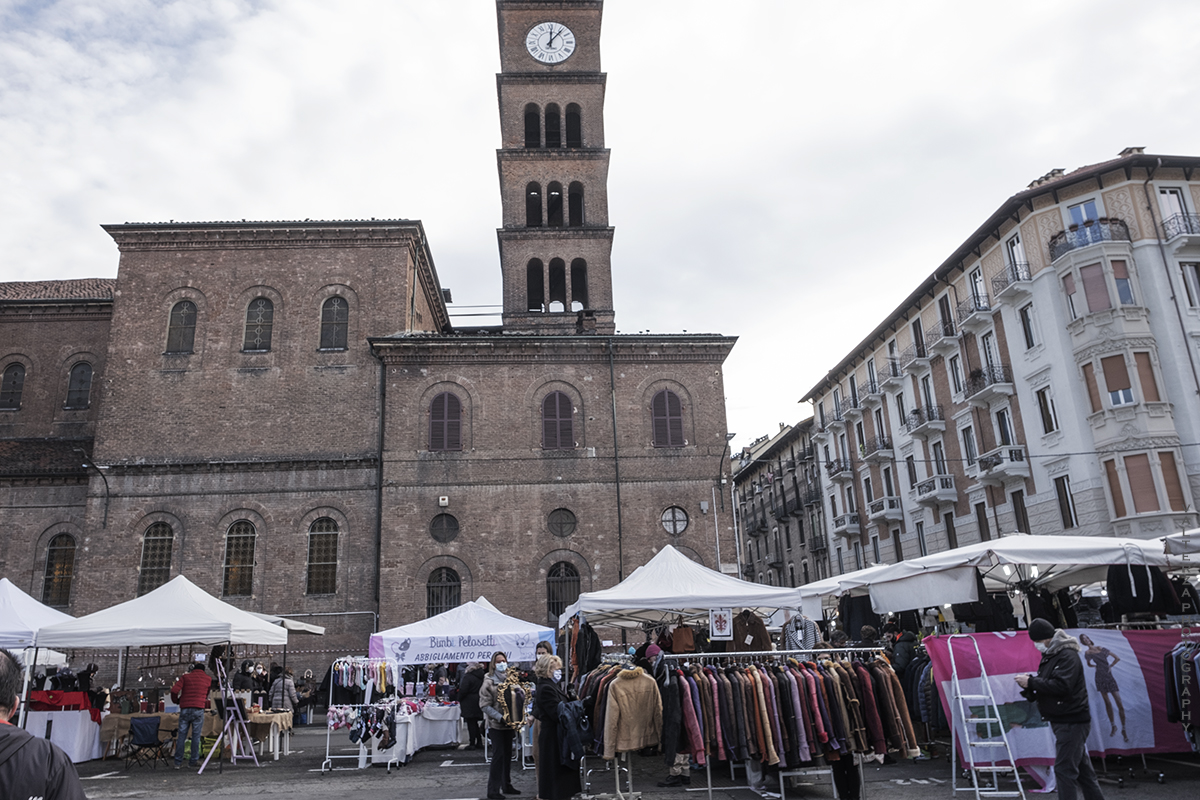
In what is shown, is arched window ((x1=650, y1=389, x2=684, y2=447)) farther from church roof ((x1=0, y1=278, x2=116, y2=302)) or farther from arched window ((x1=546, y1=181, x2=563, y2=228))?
church roof ((x1=0, y1=278, x2=116, y2=302))

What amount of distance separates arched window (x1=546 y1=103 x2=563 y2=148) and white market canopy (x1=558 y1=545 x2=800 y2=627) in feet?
74.2

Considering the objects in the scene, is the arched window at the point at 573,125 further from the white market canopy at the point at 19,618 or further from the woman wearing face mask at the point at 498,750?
the woman wearing face mask at the point at 498,750

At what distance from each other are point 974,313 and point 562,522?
667 inches

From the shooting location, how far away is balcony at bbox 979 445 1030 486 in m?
27.3

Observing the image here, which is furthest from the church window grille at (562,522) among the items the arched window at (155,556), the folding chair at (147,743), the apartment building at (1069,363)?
the apartment building at (1069,363)

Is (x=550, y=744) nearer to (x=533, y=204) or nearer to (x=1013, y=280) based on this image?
(x=1013, y=280)

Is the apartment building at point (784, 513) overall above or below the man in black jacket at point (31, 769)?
above

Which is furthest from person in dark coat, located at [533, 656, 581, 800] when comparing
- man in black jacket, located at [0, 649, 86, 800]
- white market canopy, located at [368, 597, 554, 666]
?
man in black jacket, located at [0, 649, 86, 800]

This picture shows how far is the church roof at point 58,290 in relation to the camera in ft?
96.2

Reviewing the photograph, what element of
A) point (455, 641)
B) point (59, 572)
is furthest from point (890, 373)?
point (59, 572)

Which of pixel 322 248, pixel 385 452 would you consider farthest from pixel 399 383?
pixel 322 248

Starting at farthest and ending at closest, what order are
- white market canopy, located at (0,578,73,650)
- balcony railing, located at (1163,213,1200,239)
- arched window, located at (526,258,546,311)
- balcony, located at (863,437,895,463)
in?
balcony, located at (863,437,895,463) → arched window, located at (526,258,546,311) → balcony railing, located at (1163,213,1200,239) → white market canopy, located at (0,578,73,650)

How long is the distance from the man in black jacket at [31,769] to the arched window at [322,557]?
70.5ft

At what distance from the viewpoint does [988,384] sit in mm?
29234
